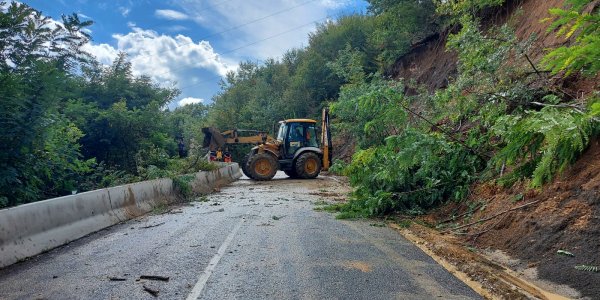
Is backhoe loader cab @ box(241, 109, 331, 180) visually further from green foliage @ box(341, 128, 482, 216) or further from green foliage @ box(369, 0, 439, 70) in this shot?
green foliage @ box(341, 128, 482, 216)

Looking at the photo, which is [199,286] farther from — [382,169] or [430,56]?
[430,56]

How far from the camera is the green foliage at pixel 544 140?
653 cm

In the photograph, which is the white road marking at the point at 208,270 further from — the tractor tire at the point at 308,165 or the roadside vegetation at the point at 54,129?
the tractor tire at the point at 308,165

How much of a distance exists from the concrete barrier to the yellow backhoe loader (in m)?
10.1

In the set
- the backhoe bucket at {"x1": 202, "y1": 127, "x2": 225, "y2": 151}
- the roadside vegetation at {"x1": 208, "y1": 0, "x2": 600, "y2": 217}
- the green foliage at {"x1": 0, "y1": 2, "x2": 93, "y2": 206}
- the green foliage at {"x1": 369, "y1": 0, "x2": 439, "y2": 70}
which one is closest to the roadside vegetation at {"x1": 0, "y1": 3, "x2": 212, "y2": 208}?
the green foliage at {"x1": 0, "y1": 2, "x2": 93, "y2": 206}

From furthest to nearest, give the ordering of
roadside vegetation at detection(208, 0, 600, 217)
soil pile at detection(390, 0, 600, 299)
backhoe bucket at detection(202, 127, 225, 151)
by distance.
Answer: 1. backhoe bucket at detection(202, 127, 225, 151)
2. roadside vegetation at detection(208, 0, 600, 217)
3. soil pile at detection(390, 0, 600, 299)

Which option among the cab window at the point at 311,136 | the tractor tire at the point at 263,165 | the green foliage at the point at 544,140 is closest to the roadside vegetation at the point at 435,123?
the green foliage at the point at 544,140

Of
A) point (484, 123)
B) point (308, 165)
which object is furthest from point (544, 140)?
point (308, 165)

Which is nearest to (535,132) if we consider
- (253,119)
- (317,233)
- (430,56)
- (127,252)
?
(317,233)

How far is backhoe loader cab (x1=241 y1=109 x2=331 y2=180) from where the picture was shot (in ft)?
73.6

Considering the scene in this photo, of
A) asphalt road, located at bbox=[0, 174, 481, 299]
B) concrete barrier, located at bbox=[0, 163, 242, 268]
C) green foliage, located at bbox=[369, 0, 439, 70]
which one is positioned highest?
green foliage, located at bbox=[369, 0, 439, 70]

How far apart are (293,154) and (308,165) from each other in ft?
3.48

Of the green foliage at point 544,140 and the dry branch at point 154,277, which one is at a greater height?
the green foliage at point 544,140

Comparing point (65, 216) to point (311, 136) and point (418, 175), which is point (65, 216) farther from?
point (311, 136)
